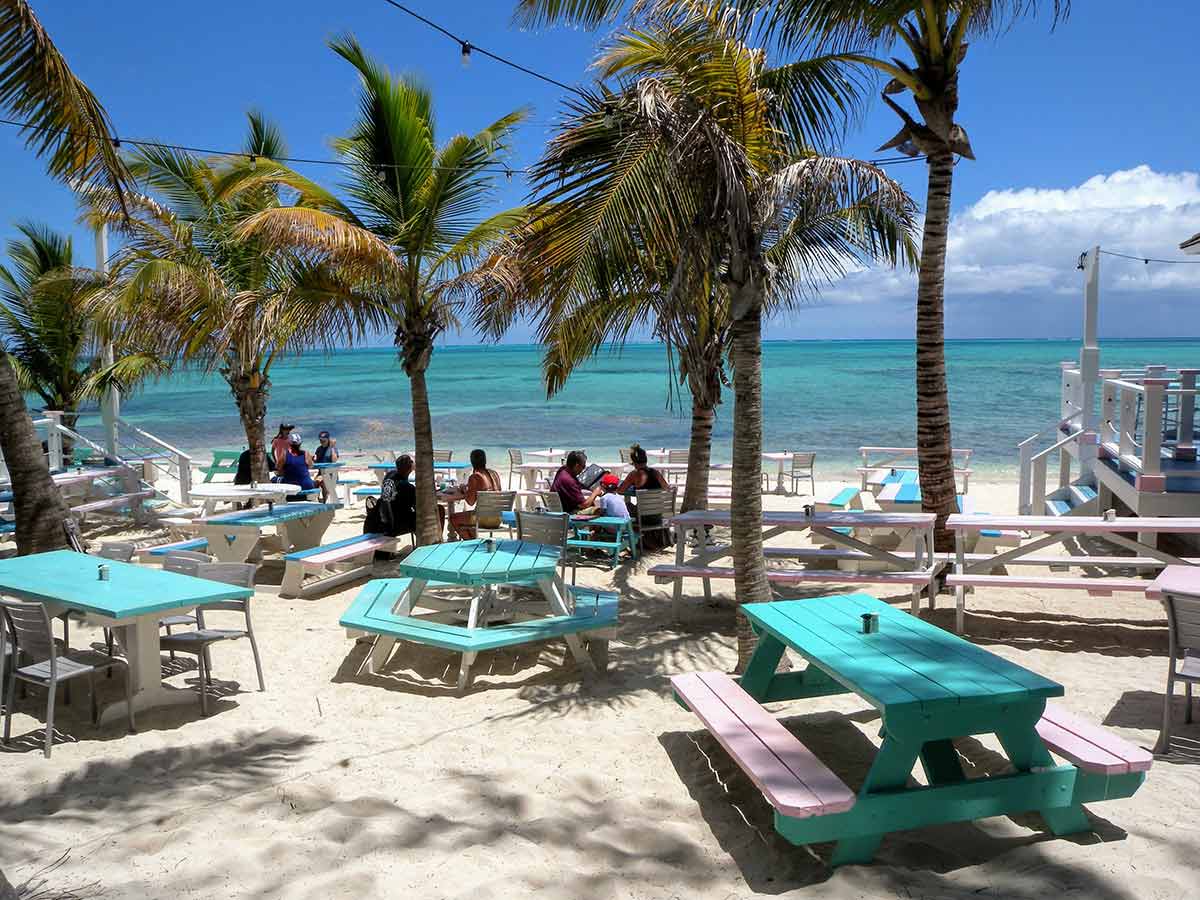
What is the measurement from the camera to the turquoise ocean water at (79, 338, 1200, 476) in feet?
111

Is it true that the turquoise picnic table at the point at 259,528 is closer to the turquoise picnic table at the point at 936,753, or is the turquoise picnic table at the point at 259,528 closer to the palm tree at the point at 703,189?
the palm tree at the point at 703,189

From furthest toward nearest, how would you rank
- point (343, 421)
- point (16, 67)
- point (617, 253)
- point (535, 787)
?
1. point (343, 421)
2. point (16, 67)
3. point (617, 253)
4. point (535, 787)

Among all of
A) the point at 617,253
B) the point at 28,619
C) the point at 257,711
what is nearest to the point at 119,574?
the point at 28,619

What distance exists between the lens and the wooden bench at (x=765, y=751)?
3150mm

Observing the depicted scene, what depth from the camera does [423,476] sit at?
9.17 metres

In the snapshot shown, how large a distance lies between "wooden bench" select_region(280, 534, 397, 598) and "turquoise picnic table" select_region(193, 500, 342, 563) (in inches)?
22.4

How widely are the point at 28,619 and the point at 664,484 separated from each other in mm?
6224

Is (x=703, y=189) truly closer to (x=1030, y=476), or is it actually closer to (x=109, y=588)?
(x=109, y=588)

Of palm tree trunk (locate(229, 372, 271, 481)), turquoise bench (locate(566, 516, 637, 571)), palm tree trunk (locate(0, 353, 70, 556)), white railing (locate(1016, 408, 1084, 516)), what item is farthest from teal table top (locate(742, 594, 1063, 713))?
palm tree trunk (locate(229, 372, 271, 481))

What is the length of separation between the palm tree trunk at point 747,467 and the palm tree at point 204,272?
16.3ft

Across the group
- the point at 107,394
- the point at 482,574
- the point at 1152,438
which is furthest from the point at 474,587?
the point at 107,394

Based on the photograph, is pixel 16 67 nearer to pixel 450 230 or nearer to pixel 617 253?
Result: pixel 450 230

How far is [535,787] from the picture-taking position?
412cm

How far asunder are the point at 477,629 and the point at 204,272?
23.8 feet
